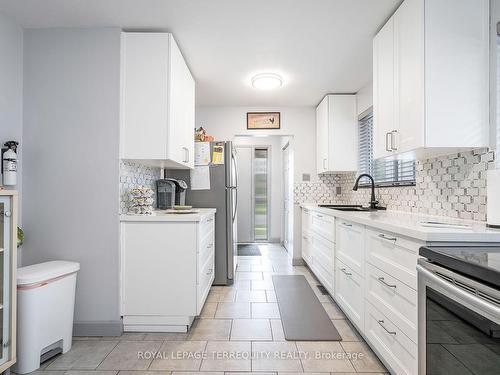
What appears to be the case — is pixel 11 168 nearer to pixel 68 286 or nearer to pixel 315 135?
pixel 68 286

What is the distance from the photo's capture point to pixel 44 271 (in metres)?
1.87

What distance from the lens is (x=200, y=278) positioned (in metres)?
2.40

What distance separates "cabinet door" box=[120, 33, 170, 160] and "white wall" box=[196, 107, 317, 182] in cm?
211

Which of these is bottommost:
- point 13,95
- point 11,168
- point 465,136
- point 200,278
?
point 200,278

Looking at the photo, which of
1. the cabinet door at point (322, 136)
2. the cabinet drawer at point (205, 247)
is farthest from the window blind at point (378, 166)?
the cabinet drawer at point (205, 247)

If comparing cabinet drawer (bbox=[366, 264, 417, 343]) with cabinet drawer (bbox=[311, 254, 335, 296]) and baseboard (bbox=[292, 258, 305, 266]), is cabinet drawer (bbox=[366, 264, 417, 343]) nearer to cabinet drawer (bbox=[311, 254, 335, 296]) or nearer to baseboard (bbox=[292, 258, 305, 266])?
cabinet drawer (bbox=[311, 254, 335, 296])

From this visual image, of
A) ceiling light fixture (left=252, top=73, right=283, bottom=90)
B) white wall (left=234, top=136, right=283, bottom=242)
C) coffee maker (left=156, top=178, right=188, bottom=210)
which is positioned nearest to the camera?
coffee maker (left=156, top=178, right=188, bottom=210)

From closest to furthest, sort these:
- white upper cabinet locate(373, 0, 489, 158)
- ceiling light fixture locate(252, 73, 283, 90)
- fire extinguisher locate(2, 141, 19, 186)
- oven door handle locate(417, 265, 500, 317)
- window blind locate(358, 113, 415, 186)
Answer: oven door handle locate(417, 265, 500, 317)
white upper cabinet locate(373, 0, 489, 158)
fire extinguisher locate(2, 141, 19, 186)
window blind locate(358, 113, 415, 186)
ceiling light fixture locate(252, 73, 283, 90)

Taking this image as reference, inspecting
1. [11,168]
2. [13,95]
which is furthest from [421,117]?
[13,95]

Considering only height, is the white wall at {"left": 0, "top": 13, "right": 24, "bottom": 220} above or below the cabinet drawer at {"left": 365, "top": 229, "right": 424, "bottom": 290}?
above

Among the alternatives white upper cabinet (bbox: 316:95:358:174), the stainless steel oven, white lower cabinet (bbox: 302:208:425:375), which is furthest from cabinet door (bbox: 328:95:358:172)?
the stainless steel oven

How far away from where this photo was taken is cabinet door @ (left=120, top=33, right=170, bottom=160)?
2338mm

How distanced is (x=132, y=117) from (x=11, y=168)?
885 millimetres

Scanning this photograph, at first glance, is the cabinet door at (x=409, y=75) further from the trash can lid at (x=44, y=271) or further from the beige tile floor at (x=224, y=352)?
the trash can lid at (x=44, y=271)
